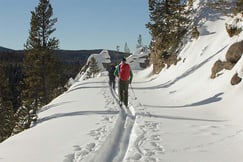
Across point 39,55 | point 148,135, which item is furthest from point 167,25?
point 148,135

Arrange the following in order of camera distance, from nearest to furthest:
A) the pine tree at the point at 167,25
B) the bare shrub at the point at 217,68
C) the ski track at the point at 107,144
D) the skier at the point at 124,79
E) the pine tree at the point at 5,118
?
the ski track at the point at 107,144, the skier at the point at 124,79, the bare shrub at the point at 217,68, the pine tree at the point at 5,118, the pine tree at the point at 167,25

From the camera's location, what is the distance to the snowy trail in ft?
20.7

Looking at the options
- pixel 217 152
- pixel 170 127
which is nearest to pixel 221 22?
pixel 170 127

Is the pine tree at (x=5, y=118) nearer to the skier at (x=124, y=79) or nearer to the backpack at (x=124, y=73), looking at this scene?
the skier at (x=124, y=79)

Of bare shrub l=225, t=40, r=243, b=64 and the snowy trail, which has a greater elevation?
bare shrub l=225, t=40, r=243, b=64

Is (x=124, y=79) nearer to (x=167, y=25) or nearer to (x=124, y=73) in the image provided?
(x=124, y=73)

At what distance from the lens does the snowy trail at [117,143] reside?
6297 millimetres

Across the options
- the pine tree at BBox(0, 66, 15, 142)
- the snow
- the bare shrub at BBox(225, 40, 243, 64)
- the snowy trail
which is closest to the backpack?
the snow

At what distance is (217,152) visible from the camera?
664cm

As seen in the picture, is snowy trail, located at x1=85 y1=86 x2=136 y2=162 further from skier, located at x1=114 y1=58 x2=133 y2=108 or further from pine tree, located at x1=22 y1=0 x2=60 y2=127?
pine tree, located at x1=22 y1=0 x2=60 y2=127

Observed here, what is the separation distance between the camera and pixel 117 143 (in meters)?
7.39

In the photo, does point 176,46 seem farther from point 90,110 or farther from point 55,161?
point 55,161

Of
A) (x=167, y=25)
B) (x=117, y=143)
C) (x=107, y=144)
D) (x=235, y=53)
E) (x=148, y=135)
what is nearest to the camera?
(x=107, y=144)

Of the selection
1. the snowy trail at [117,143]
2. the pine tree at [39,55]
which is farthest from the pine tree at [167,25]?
the snowy trail at [117,143]
